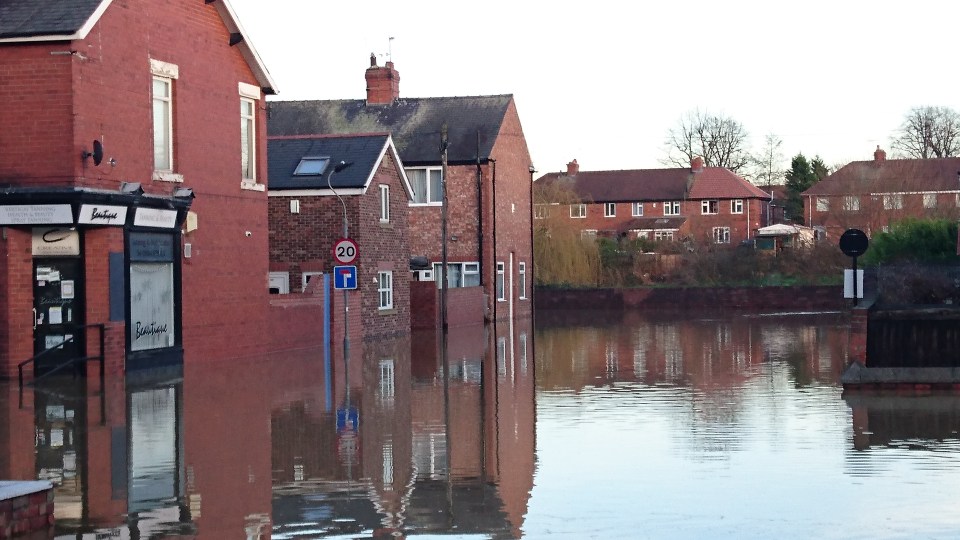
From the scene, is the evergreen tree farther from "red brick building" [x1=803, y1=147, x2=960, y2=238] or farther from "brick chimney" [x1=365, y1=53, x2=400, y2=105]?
"brick chimney" [x1=365, y1=53, x2=400, y2=105]

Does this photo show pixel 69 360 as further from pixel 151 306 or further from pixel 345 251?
pixel 345 251

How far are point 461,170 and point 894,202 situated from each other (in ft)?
119

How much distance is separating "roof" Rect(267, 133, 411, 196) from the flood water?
39.1ft

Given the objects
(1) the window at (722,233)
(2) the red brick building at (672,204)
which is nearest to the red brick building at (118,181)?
(2) the red brick building at (672,204)

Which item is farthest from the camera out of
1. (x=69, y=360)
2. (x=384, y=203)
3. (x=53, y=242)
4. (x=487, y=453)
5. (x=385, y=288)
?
(x=384, y=203)

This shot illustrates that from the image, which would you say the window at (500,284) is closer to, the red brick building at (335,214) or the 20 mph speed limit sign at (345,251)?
the red brick building at (335,214)

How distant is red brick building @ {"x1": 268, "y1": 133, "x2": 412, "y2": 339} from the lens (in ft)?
122

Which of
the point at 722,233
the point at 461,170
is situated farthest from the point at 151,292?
the point at 722,233

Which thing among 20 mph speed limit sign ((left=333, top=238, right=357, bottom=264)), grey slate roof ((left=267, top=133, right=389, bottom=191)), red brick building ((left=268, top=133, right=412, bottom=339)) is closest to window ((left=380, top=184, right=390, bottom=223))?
red brick building ((left=268, top=133, right=412, bottom=339))

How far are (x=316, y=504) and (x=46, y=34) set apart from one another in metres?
15.1

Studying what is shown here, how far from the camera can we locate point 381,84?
5459cm

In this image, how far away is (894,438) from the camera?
14.8 m

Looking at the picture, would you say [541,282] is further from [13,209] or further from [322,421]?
[322,421]

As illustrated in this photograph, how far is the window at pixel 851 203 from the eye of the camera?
81.1 m
